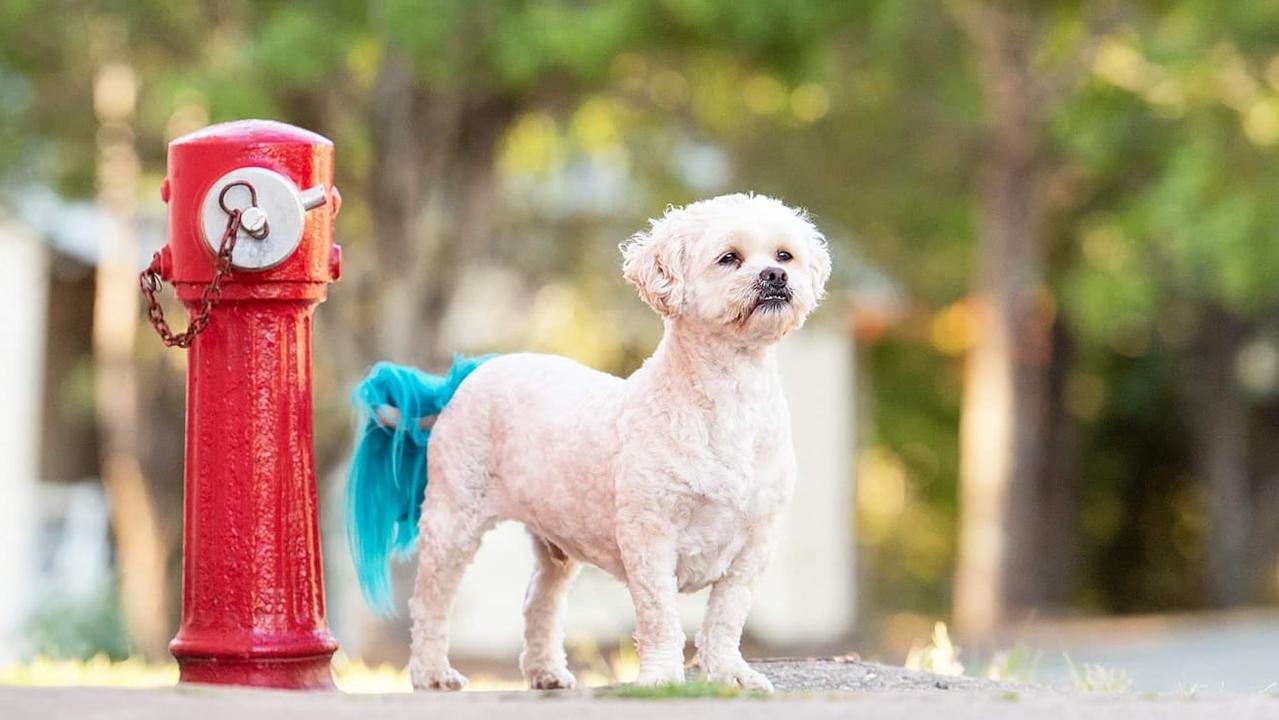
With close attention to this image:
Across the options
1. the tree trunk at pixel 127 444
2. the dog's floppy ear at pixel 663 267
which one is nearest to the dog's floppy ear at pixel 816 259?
the dog's floppy ear at pixel 663 267

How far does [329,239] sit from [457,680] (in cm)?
128

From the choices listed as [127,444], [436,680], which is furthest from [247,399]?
[127,444]

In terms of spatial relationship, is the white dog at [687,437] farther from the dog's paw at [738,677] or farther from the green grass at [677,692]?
the green grass at [677,692]

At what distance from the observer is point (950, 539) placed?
3103cm

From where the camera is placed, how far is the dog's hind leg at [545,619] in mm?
6266

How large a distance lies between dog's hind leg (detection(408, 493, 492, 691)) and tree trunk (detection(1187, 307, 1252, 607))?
18.5 metres

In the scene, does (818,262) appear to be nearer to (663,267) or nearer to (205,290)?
(663,267)

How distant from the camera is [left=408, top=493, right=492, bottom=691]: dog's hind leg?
611 centimetres

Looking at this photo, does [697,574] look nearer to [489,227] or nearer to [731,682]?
[731,682]

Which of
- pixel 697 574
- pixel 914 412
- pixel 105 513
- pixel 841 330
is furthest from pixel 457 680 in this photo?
pixel 914 412

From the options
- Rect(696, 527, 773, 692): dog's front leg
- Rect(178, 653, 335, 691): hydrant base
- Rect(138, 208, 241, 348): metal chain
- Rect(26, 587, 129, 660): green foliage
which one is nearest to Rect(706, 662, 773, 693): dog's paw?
Rect(696, 527, 773, 692): dog's front leg

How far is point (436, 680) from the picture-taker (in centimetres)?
612

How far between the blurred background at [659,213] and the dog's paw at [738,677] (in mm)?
2670

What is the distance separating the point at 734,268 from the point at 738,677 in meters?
1.02
